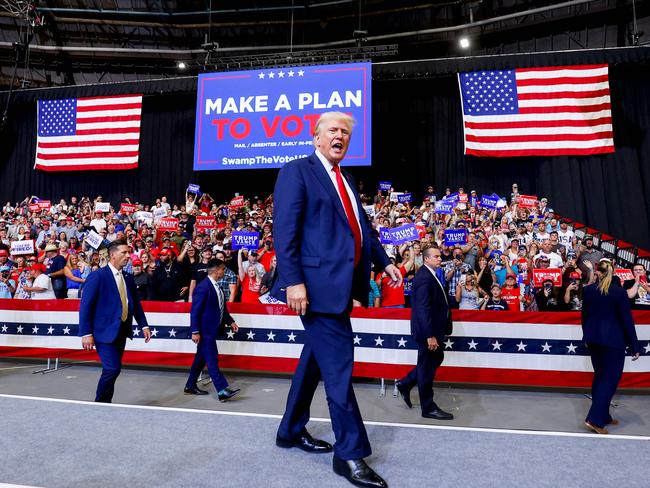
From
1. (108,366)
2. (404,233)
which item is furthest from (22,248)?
(404,233)

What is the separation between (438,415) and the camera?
493 centimetres

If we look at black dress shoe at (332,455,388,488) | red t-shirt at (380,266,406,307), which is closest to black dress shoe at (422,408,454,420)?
red t-shirt at (380,266,406,307)

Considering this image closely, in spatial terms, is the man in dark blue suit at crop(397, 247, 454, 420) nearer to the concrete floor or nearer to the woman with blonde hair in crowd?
the concrete floor

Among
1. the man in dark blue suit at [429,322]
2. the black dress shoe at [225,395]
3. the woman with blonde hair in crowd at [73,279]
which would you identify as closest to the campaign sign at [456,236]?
the man in dark blue suit at [429,322]

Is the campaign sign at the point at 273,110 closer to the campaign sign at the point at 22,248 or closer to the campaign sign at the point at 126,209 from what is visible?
the campaign sign at the point at 126,209

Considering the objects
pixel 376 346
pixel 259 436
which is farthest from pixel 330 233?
pixel 376 346

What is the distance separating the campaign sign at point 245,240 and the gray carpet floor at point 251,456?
243 inches

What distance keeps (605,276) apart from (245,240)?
5857mm

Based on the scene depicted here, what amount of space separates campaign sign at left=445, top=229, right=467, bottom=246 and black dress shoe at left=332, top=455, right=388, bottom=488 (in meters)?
7.42

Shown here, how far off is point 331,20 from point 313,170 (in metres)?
19.6

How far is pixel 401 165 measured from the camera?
52.5 feet

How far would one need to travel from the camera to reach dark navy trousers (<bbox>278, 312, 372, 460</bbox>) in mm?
2105

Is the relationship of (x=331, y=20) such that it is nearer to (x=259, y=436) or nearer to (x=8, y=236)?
(x=8, y=236)

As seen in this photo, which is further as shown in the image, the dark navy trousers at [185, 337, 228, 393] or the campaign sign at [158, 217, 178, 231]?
the campaign sign at [158, 217, 178, 231]
